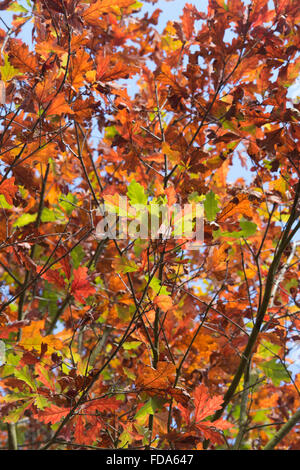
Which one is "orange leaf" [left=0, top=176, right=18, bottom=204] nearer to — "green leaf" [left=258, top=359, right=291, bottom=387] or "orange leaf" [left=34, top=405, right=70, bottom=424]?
"orange leaf" [left=34, top=405, right=70, bottom=424]

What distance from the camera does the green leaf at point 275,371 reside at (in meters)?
2.00

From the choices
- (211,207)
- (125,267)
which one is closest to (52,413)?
(125,267)

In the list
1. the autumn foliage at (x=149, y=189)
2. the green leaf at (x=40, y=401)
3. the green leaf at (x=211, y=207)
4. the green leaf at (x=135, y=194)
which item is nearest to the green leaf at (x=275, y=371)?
the autumn foliage at (x=149, y=189)

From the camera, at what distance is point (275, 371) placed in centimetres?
202

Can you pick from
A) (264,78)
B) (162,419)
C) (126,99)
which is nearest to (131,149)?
(126,99)

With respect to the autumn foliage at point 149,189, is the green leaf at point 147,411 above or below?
below

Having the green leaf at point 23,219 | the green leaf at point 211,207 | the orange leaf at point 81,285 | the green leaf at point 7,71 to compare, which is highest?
the green leaf at point 7,71

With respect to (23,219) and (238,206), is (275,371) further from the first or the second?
(23,219)

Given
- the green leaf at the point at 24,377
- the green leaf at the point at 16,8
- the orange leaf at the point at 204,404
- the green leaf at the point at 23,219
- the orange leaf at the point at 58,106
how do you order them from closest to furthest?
the orange leaf at the point at 58,106 → the orange leaf at the point at 204,404 → the green leaf at the point at 24,377 → the green leaf at the point at 16,8 → the green leaf at the point at 23,219

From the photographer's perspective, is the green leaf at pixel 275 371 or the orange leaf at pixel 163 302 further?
the green leaf at pixel 275 371

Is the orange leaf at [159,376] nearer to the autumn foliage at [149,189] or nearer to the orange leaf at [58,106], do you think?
the autumn foliage at [149,189]

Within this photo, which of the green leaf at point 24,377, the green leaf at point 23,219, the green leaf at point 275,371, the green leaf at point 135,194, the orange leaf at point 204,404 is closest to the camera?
the green leaf at point 135,194

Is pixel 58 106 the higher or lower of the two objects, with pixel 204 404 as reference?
higher

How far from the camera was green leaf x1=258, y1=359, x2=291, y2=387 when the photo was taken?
78.7 inches
